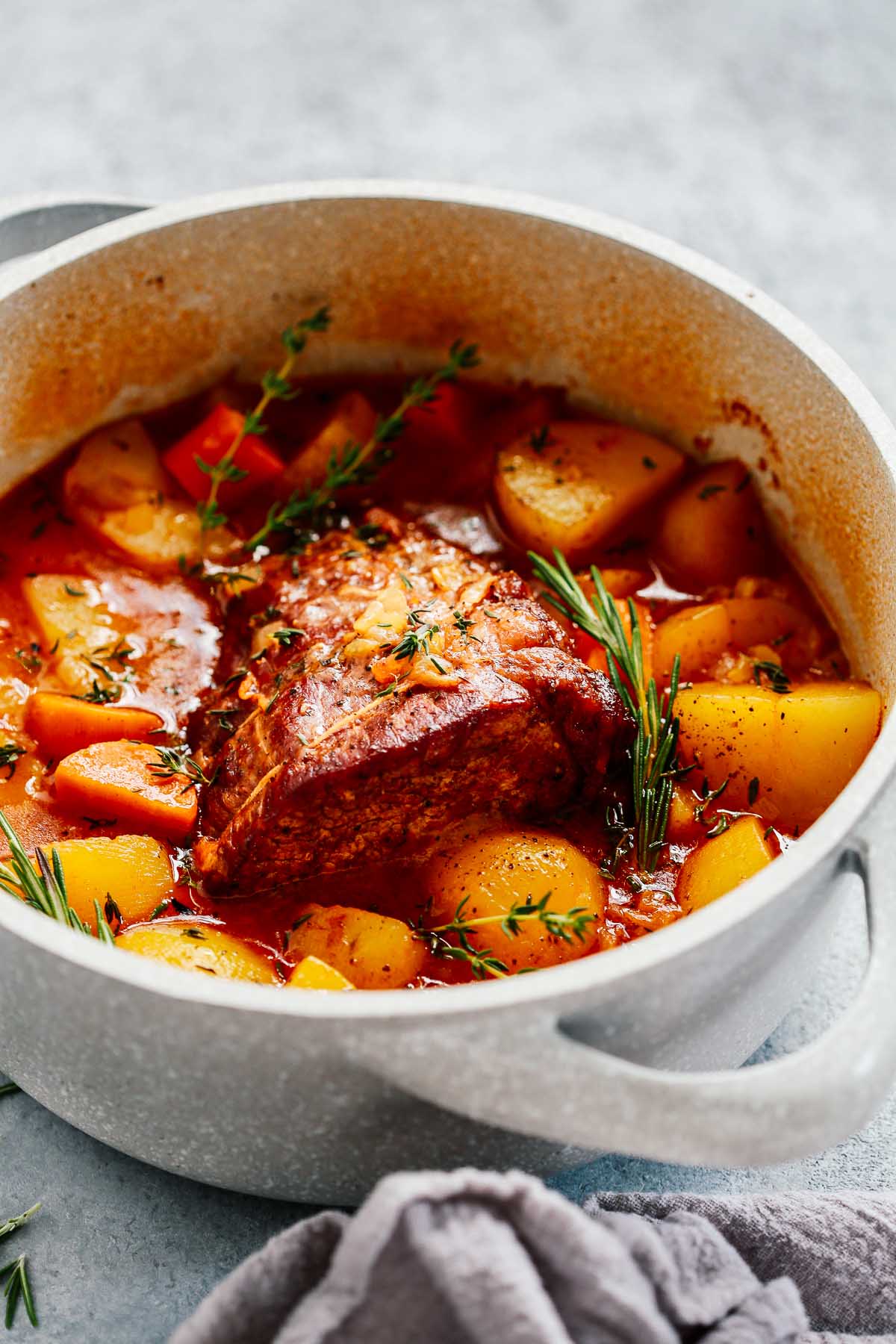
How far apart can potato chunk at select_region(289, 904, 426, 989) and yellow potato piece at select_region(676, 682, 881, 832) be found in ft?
2.08

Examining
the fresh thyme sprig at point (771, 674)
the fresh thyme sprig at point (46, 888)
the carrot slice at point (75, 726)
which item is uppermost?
the fresh thyme sprig at point (771, 674)

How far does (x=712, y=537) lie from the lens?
3.03 meters

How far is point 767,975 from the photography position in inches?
83.7

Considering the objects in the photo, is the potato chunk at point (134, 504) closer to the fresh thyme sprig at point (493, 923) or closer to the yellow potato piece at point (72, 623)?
the yellow potato piece at point (72, 623)

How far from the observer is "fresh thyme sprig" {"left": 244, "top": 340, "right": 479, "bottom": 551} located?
304 cm

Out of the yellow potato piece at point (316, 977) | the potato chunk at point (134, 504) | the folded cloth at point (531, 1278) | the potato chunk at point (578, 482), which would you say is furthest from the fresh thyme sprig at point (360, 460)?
the folded cloth at point (531, 1278)

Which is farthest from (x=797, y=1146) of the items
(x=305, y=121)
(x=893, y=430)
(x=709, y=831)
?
(x=305, y=121)

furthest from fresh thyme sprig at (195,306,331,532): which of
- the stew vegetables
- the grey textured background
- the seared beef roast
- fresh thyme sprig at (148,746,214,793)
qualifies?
the grey textured background

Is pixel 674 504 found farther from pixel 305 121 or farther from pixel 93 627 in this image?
pixel 305 121

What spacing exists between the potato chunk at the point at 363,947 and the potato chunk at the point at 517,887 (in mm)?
104

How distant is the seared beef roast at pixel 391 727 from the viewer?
7.86 ft

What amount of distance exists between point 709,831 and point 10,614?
4.70 feet

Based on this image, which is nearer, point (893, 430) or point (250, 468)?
point (893, 430)

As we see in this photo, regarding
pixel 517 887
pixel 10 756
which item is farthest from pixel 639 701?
pixel 10 756
